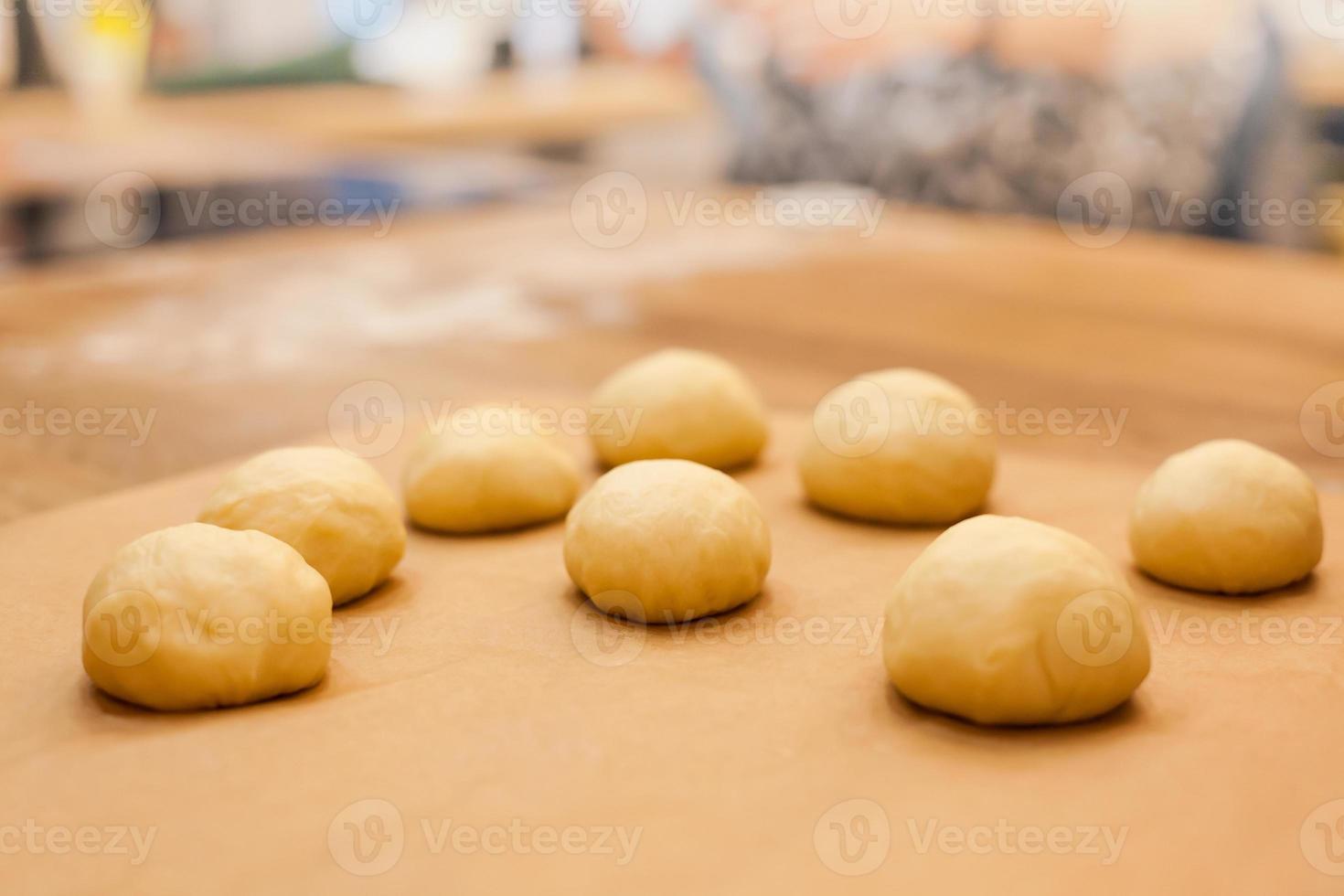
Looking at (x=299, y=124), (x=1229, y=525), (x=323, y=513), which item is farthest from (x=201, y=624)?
(x=299, y=124)

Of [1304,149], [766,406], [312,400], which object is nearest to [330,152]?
[312,400]

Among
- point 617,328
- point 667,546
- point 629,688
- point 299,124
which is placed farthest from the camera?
point 299,124

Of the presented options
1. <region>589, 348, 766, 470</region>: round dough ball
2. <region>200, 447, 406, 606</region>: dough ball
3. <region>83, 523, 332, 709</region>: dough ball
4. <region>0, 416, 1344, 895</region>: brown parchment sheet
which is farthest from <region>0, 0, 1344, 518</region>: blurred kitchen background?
<region>0, 416, 1344, 895</region>: brown parchment sheet

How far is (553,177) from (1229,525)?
3.75 meters

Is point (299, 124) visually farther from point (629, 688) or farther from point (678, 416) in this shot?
point (629, 688)

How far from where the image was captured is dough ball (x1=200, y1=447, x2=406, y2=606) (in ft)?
5.52

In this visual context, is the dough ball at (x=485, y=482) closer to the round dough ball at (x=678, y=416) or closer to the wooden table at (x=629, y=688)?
the wooden table at (x=629, y=688)

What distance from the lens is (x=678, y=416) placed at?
2.20 metres

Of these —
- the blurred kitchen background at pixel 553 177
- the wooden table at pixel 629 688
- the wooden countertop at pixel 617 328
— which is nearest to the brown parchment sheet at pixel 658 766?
the wooden table at pixel 629 688

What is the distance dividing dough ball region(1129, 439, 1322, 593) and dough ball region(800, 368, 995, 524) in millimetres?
276

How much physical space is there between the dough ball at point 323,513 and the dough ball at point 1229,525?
3.50 feet

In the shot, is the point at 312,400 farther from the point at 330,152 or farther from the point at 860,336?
the point at 330,152

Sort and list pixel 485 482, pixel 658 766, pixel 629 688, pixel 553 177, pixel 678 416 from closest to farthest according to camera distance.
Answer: pixel 658 766 → pixel 629 688 → pixel 485 482 → pixel 678 416 → pixel 553 177

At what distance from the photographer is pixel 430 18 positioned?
7512mm
